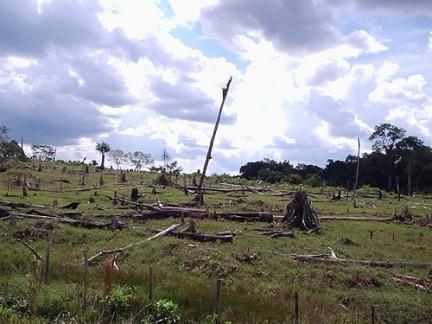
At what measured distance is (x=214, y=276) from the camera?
18094 millimetres

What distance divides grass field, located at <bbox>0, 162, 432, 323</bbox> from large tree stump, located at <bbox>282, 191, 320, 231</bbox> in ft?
2.70

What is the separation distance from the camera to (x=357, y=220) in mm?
35719

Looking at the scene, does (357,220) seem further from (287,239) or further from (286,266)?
(286,266)

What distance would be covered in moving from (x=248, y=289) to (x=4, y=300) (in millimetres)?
6932

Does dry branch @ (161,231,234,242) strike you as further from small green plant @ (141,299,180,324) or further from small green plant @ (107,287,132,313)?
small green plant @ (141,299,180,324)

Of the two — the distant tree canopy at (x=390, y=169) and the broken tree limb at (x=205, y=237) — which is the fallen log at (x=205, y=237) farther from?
the distant tree canopy at (x=390, y=169)

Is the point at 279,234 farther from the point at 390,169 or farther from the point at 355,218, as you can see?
the point at 390,169

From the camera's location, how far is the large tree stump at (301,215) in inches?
1141

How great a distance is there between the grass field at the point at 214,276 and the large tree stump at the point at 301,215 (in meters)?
0.82

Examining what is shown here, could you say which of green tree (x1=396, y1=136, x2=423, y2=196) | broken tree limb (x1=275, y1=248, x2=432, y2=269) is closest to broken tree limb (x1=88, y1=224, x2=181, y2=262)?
broken tree limb (x1=275, y1=248, x2=432, y2=269)

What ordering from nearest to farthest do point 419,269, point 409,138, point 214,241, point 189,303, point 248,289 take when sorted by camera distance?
point 189,303 → point 248,289 → point 419,269 → point 214,241 → point 409,138

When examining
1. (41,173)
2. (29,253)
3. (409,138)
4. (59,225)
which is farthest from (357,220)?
(409,138)

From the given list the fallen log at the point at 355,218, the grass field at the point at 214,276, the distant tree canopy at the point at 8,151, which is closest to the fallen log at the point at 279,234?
the grass field at the point at 214,276

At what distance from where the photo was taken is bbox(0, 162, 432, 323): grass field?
13562 mm
